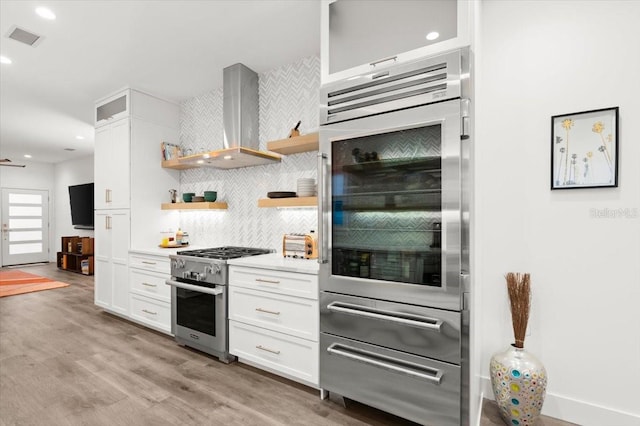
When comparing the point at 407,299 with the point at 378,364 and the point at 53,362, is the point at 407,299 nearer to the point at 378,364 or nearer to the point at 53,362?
the point at 378,364

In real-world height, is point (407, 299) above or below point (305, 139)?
below

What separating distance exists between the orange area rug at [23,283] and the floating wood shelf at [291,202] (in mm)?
5302

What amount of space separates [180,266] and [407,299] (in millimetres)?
2248

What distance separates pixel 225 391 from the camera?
7.61 ft

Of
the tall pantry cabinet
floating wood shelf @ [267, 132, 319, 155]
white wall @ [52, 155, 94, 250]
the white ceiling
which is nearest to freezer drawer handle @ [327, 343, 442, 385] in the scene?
floating wood shelf @ [267, 132, 319, 155]

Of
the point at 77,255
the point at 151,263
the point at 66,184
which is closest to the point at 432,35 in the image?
the point at 151,263

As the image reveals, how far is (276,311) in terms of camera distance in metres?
2.44

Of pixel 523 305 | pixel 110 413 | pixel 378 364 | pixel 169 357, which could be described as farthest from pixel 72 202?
pixel 523 305

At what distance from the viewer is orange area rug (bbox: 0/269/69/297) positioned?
5488mm

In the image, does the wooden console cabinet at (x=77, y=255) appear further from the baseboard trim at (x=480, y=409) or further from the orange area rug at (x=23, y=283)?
the baseboard trim at (x=480, y=409)

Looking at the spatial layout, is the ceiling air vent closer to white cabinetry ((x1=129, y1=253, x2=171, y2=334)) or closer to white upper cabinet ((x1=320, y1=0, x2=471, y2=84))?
white cabinetry ((x1=129, y1=253, x2=171, y2=334))

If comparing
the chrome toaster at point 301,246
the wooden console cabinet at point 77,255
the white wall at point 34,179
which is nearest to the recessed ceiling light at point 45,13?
the chrome toaster at point 301,246

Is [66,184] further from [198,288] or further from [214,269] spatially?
[214,269]

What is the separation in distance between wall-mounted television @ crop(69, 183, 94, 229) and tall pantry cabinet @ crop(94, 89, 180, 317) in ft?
13.9
